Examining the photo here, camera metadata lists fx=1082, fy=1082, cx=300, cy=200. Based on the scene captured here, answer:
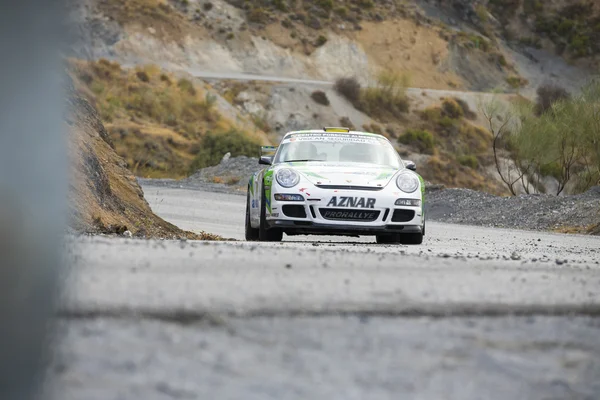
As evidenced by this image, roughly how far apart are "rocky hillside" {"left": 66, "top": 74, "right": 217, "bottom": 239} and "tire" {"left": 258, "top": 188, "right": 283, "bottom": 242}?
2.13 m

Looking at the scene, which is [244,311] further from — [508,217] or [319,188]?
[508,217]

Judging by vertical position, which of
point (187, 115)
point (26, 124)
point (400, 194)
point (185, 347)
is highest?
point (26, 124)

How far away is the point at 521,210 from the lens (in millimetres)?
30922

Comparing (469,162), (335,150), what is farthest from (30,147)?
(469,162)

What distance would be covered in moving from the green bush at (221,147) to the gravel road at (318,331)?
1771 inches

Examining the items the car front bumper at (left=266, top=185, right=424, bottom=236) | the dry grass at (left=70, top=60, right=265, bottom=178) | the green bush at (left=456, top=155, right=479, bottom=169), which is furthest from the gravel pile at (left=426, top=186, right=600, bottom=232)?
the green bush at (left=456, top=155, right=479, bottom=169)

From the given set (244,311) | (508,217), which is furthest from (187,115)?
(244,311)

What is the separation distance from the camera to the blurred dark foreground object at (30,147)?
216 inches

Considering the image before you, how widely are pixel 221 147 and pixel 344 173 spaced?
41207 mm

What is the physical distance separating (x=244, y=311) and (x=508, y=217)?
83.2ft

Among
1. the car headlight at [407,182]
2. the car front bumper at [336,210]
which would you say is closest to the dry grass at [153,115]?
the car headlight at [407,182]

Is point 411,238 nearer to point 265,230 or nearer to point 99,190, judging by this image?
point 265,230

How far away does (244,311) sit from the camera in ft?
18.9

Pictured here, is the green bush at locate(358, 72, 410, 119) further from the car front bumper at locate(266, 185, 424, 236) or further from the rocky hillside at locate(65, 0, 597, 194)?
the car front bumper at locate(266, 185, 424, 236)
